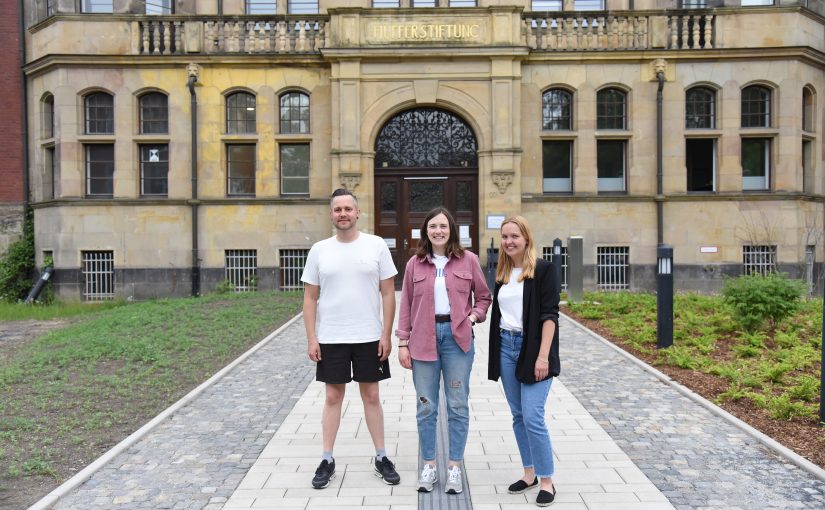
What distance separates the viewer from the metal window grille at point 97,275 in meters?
18.9

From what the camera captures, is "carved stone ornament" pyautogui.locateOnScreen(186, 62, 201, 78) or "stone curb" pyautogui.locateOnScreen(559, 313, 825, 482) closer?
"stone curb" pyautogui.locateOnScreen(559, 313, 825, 482)

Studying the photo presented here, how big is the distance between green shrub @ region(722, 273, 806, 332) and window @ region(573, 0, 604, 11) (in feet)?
37.2

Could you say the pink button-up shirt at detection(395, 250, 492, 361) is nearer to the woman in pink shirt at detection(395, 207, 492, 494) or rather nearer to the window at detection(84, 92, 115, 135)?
the woman in pink shirt at detection(395, 207, 492, 494)

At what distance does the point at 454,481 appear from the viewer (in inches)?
190

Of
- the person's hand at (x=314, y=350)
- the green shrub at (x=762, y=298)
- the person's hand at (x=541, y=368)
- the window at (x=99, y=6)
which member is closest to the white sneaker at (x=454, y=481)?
the person's hand at (x=541, y=368)

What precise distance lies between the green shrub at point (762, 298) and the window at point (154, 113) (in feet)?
49.3

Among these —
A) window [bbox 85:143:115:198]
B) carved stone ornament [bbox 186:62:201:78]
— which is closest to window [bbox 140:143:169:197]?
window [bbox 85:143:115:198]

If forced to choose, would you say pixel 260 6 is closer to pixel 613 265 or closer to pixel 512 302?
pixel 613 265

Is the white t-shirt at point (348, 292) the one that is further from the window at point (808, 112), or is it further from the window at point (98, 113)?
the window at point (808, 112)

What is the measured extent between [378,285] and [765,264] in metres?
16.5

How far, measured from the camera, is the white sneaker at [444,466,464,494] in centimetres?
479

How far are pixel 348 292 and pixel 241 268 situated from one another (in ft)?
47.8

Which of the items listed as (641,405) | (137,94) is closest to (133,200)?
(137,94)

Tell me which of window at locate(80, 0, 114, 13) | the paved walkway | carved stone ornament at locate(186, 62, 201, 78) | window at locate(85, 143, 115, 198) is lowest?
the paved walkway
